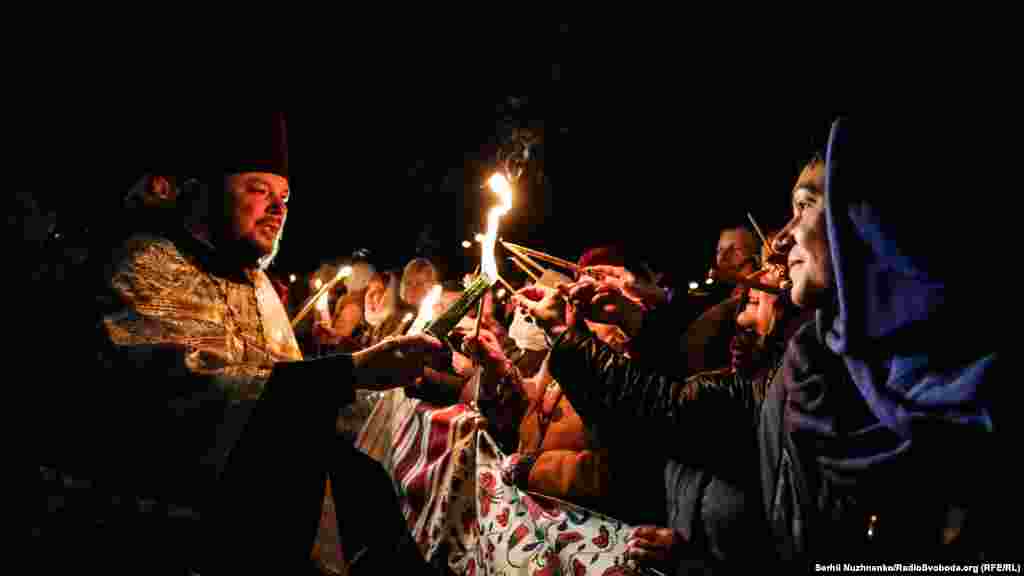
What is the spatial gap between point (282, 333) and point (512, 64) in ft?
31.4

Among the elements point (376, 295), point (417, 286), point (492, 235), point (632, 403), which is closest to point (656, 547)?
point (632, 403)

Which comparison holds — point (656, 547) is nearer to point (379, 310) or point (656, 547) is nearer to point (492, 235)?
point (492, 235)

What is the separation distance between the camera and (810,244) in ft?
7.02

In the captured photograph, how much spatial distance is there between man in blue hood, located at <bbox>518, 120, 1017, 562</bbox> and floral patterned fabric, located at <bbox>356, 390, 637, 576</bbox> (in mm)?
1025

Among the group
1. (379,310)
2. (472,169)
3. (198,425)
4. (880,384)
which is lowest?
(379,310)

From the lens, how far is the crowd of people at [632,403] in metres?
1.72

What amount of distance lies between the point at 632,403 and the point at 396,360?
139 cm

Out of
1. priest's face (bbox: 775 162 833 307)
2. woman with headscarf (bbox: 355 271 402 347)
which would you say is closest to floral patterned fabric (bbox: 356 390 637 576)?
priest's face (bbox: 775 162 833 307)

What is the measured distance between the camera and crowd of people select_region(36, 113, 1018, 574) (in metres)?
1.72

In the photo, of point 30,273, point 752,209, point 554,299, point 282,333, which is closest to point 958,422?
point 554,299

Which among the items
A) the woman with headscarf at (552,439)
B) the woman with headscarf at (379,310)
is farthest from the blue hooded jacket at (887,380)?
the woman with headscarf at (379,310)

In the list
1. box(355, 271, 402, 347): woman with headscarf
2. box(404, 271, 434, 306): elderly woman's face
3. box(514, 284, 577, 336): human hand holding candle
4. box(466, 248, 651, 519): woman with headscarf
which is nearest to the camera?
box(466, 248, 651, 519): woman with headscarf

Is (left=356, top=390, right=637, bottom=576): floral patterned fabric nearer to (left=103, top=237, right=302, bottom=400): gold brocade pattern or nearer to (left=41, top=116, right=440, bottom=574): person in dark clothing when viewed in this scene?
(left=41, top=116, right=440, bottom=574): person in dark clothing

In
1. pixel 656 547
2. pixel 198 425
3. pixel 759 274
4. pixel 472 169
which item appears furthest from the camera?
pixel 472 169
